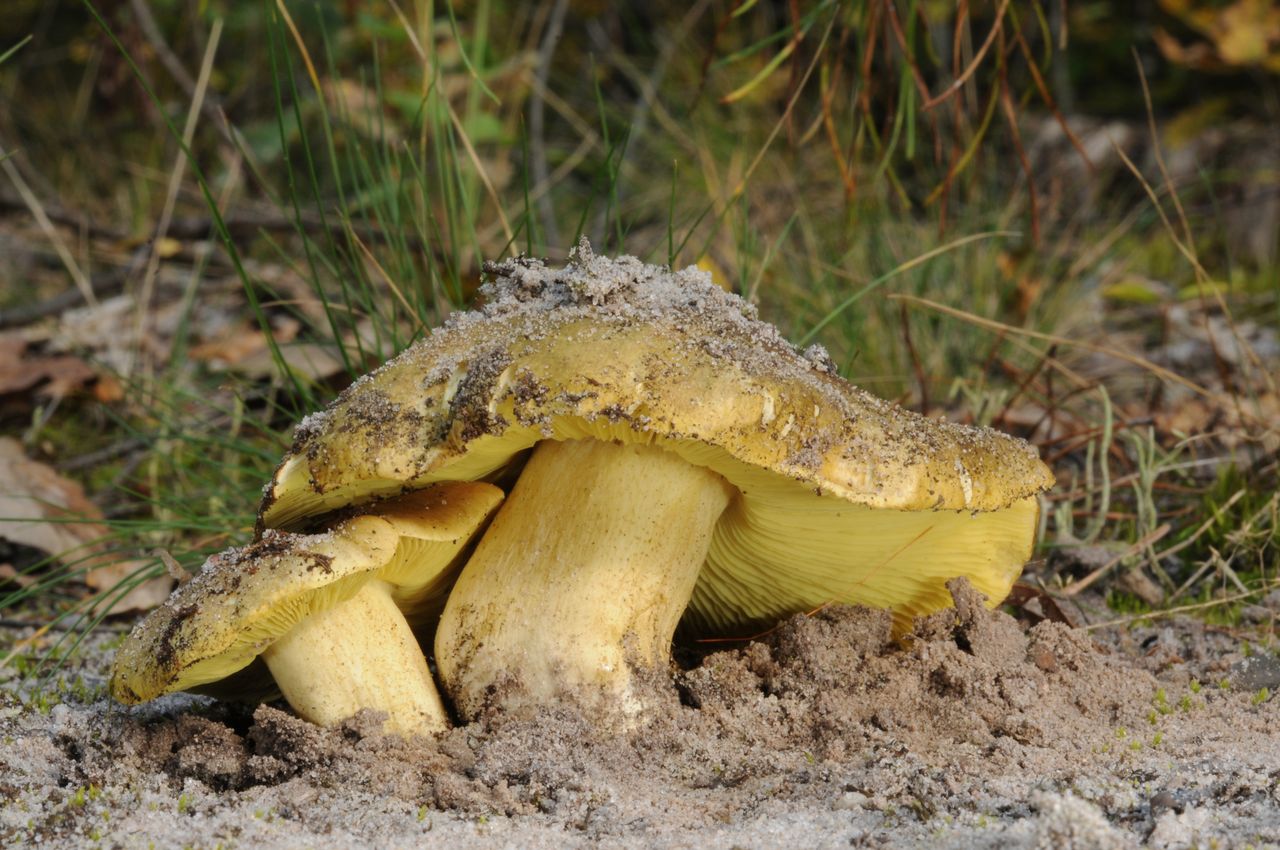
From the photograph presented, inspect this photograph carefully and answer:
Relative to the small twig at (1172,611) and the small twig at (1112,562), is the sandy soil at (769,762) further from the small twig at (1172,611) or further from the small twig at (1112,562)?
the small twig at (1112,562)

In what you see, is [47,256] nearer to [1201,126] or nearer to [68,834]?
[68,834]

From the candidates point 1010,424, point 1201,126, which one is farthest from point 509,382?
point 1201,126

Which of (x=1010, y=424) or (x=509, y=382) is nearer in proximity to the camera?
(x=509, y=382)

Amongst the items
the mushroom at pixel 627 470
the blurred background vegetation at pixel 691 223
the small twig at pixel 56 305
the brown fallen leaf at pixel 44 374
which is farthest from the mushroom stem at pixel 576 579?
the small twig at pixel 56 305

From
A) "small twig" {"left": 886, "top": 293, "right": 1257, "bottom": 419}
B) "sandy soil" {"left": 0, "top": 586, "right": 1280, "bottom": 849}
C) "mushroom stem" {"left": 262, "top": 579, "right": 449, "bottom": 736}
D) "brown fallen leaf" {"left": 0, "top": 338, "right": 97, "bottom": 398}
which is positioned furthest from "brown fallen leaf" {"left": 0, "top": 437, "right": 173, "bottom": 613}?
"small twig" {"left": 886, "top": 293, "right": 1257, "bottom": 419}

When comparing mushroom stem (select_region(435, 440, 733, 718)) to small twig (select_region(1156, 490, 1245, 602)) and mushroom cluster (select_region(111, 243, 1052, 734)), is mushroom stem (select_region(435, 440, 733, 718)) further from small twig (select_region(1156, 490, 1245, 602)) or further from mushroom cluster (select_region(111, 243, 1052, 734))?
small twig (select_region(1156, 490, 1245, 602))

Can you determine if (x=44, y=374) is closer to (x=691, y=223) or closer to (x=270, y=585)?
(x=691, y=223)

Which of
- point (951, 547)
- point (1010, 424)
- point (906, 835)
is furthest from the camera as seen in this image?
point (1010, 424)
